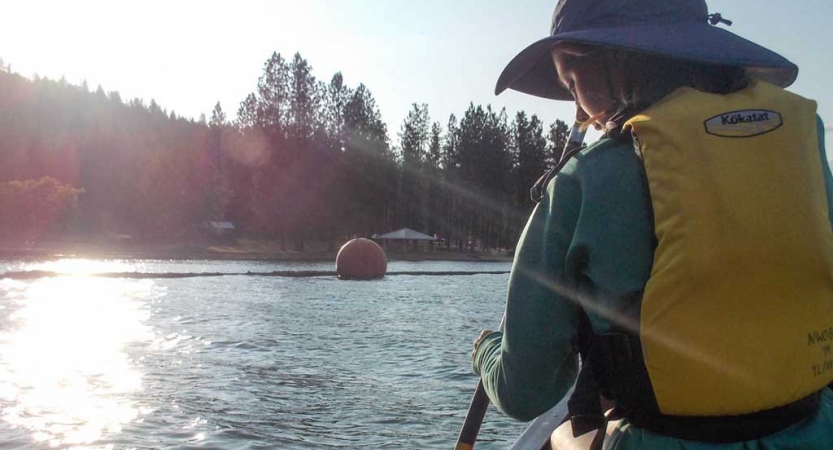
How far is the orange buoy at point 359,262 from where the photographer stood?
31281mm

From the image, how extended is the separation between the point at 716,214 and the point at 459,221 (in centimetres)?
8129

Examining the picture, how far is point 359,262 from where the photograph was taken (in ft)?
103

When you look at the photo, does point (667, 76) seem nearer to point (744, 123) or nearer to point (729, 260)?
point (744, 123)

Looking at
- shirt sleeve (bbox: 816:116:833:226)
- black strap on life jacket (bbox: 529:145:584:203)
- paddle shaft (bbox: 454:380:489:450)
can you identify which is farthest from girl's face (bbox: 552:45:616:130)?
paddle shaft (bbox: 454:380:489:450)

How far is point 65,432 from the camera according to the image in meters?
6.17

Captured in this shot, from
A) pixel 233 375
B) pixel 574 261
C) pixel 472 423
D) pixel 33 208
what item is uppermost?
pixel 33 208

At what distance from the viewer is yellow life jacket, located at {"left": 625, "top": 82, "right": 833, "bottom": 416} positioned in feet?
5.27

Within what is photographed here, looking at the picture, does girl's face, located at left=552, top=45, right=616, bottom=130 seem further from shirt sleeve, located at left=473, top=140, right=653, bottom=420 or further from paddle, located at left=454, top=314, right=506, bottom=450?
paddle, located at left=454, top=314, right=506, bottom=450

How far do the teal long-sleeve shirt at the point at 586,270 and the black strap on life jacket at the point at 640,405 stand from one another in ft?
0.06

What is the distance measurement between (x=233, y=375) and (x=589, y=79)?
301 inches

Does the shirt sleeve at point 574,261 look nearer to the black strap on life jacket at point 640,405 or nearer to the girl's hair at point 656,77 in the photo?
the black strap on life jacket at point 640,405

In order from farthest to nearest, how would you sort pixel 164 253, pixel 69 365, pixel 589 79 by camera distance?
pixel 164 253
pixel 69 365
pixel 589 79

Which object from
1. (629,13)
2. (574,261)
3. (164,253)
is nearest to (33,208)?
(164,253)

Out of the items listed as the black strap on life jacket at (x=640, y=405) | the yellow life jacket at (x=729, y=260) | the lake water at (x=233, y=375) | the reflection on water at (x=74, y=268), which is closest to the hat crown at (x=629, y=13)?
the yellow life jacket at (x=729, y=260)
